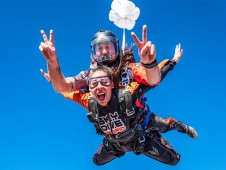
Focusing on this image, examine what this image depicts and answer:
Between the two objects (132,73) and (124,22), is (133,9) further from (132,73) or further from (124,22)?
(132,73)

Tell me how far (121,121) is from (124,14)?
1.60 m

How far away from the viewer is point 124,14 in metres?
5.05

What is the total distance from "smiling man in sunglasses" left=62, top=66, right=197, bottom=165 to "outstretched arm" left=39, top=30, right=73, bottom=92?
354mm

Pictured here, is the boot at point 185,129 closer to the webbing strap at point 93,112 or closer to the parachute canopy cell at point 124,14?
the webbing strap at point 93,112

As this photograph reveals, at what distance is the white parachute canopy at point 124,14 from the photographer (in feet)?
16.5

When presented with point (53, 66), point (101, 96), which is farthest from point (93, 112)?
point (53, 66)

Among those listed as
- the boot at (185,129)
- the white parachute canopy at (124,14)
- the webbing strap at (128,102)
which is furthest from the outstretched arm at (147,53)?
the boot at (185,129)

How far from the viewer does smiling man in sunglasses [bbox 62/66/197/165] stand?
14.7 ft

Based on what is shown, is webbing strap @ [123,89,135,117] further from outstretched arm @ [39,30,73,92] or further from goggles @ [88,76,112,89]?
outstretched arm @ [39,30,73,92]

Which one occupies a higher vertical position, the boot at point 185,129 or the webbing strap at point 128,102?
the boot at point 185,129

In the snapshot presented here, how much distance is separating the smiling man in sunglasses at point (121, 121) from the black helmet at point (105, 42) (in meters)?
0.14

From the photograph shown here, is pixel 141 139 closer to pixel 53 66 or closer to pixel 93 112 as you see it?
pixel 93 112

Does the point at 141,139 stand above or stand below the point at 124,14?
below

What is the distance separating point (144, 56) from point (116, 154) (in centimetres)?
243
